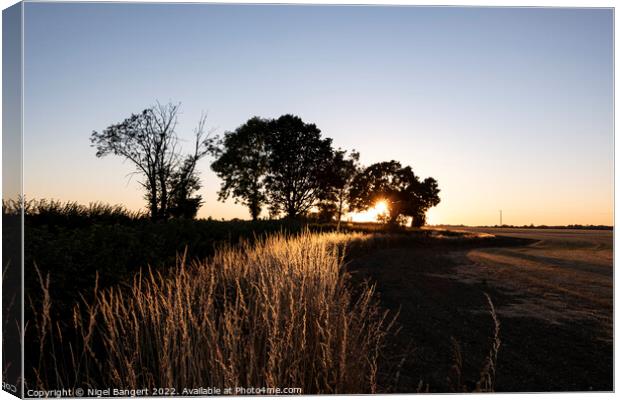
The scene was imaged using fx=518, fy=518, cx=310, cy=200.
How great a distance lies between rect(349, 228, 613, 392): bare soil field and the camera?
4066 mm

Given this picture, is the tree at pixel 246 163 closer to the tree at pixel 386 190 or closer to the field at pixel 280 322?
the field at pixel 280 322

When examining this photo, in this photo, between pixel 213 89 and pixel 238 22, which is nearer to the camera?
pixel 238 22

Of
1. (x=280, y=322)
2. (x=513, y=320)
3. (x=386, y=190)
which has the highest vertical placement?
(x=386, y=190)

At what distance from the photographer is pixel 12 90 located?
399cm

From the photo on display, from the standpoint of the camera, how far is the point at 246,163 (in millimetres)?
11070

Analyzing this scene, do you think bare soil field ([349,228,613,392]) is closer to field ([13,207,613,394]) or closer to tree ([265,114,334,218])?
field ([13,207,613,394])

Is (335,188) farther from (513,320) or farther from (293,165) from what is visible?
(513,320)

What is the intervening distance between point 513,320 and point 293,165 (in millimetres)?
7261

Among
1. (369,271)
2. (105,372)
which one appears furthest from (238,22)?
(369,271)

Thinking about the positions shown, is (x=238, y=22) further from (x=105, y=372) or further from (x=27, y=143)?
(x=105, y=372)

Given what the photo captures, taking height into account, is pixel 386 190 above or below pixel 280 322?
above

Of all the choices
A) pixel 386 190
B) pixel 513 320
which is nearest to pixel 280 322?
pixel 513 320

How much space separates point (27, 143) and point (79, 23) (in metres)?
1.08

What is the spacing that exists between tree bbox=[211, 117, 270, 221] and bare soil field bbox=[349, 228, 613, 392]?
2.59 meters
